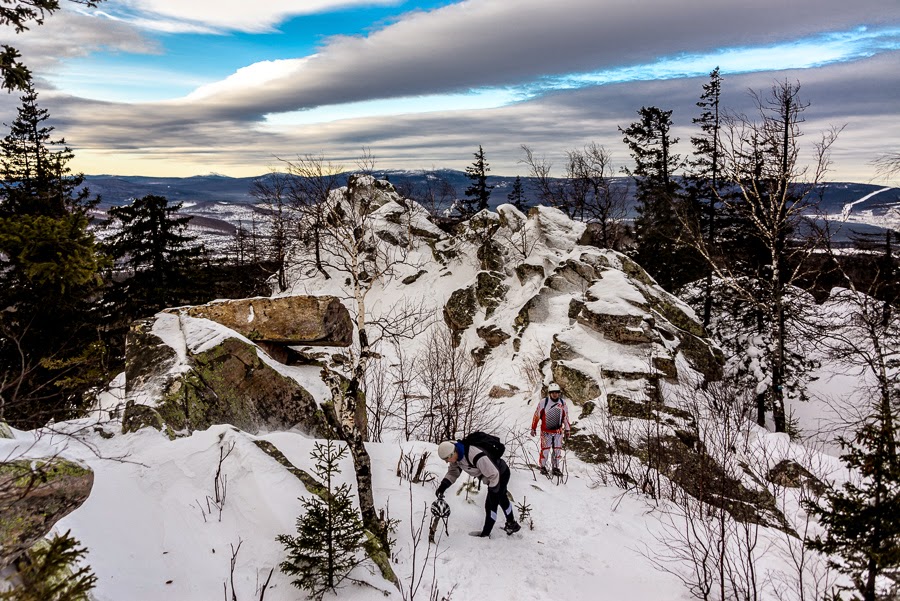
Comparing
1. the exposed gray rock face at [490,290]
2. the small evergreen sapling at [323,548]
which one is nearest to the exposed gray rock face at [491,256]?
the exposed gray rock face at [490,290]

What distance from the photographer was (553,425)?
1104cm

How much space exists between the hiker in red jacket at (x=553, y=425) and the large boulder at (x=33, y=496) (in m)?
8.52

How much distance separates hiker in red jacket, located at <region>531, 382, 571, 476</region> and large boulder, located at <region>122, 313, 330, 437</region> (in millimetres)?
4930

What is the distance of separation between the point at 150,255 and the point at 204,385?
1366 centimetres

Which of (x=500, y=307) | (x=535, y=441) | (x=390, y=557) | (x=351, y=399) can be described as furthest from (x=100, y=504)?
(x=500, y=307)

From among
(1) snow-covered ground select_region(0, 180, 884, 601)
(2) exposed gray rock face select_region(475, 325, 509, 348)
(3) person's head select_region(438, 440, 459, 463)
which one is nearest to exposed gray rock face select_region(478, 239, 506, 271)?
(2) exposed gray rock face select_region(475, 325, 509, 348)

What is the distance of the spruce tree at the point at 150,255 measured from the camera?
19672mm

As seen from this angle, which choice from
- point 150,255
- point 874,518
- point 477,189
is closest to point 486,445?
point 874,518

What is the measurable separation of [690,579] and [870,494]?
121 inches

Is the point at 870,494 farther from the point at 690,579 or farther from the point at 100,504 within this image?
the point at 100,504

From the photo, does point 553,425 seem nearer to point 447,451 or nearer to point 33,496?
point 447,451

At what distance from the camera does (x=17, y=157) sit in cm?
1953

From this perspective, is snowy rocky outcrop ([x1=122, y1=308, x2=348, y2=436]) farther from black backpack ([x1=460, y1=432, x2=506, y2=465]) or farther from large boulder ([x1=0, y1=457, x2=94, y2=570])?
black backpack ([x1=460, y1=432, x2=506, y2=465])

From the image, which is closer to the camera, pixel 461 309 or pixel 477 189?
pixel 461 309
